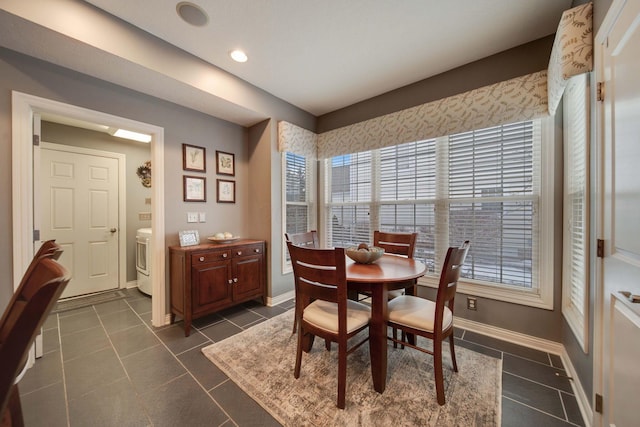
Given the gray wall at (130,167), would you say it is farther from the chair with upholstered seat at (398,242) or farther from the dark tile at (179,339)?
the chair with upholstered seat at (398,242)

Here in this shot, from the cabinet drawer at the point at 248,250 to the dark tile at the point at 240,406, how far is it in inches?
52.6

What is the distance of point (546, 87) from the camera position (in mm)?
1988

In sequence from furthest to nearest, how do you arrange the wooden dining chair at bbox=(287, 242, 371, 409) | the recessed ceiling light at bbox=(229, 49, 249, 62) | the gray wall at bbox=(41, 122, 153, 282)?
the gray wall at bbox=(41, 122, 153, 282)
the recessed ceiling light at bbox=(229, 49, 249, 62)
the wooden dining chair at bbox=(287, 242, 371, 409)

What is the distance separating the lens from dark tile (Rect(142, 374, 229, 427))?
4.60 feet

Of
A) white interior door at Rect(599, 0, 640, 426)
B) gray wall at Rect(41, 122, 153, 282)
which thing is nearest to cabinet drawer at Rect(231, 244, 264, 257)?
gray wall at Rect(41, 122, 153, 282)

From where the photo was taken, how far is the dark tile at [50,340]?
6.83 ft

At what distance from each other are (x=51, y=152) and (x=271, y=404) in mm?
4110

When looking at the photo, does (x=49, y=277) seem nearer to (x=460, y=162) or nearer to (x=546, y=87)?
(x=460, y=162)

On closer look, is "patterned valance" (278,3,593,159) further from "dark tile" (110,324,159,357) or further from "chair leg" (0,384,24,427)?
"chair leg" (0,384,24,427)

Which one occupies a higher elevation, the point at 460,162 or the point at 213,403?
the point at 460,162

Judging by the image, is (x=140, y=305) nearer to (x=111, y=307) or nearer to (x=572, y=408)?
(x=111, y=307)

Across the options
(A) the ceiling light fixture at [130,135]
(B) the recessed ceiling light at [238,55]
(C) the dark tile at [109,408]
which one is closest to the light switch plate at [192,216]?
(A) the ceiling light fixture at [130,135]

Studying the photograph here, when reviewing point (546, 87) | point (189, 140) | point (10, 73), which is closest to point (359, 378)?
point (546, 87)

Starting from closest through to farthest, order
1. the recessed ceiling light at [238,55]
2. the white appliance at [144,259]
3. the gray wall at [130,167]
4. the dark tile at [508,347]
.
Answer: the dark tile at [508,347]
the recessed ceiling light at [238,55]
the white appliance at [144,259]
the gray wall at [130,167]
